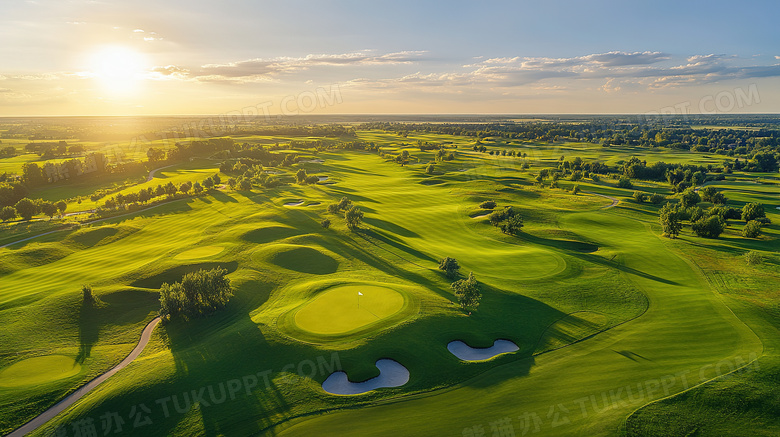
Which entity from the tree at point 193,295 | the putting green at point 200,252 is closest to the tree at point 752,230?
the tree at point 193,295

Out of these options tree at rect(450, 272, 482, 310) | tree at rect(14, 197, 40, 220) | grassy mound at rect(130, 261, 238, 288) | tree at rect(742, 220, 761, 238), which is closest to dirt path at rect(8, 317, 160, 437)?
grassy mound at rect(130, 261, 238, 288)

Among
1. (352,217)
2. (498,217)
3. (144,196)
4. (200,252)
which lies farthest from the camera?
(144,196)

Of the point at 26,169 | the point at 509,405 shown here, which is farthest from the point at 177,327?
the point at 26,169

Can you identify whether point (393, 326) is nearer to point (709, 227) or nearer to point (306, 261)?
point (306, 261)

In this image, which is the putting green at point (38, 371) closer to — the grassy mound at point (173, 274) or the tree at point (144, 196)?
the grassy mound at point (173, 274)

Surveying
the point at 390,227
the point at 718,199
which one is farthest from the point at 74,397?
the point at 718,199
